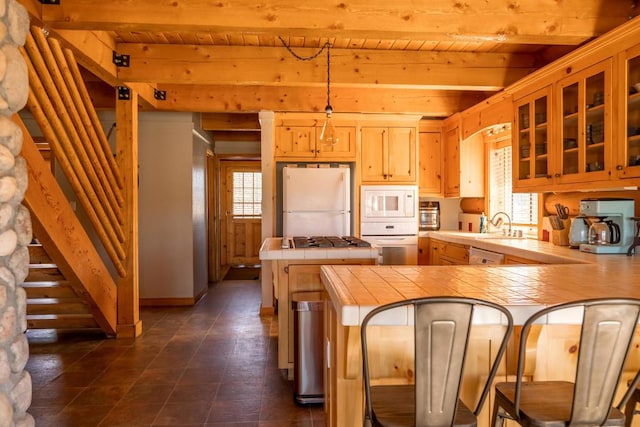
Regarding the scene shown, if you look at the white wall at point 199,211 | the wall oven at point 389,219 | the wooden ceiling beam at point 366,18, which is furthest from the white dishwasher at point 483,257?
the white wall at point 199,211

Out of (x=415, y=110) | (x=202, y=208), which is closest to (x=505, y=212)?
A: (x=415, y=110)

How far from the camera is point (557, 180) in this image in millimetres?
3211

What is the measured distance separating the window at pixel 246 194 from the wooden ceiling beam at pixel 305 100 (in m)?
3.81

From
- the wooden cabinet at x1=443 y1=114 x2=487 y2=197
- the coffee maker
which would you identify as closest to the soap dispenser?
the wooden cabinet at x1=443 y1=114 x2=487 y2=197

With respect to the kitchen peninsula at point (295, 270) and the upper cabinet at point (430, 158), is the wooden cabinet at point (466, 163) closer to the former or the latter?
the upper cabinet at point (430, 158)

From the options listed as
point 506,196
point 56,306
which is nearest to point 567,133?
point 506,196

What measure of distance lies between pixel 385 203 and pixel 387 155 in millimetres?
567

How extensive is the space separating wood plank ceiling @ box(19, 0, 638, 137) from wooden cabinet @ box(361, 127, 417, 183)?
292mm

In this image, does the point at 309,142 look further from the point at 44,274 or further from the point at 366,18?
the point at 44,274

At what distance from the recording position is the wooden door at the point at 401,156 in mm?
5020

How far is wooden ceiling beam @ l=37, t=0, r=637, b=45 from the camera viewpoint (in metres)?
2.61

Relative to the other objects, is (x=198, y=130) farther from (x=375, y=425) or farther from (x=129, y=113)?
(x=375, y=425)

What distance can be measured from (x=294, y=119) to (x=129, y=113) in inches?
68.5

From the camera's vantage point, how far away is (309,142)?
494cm
